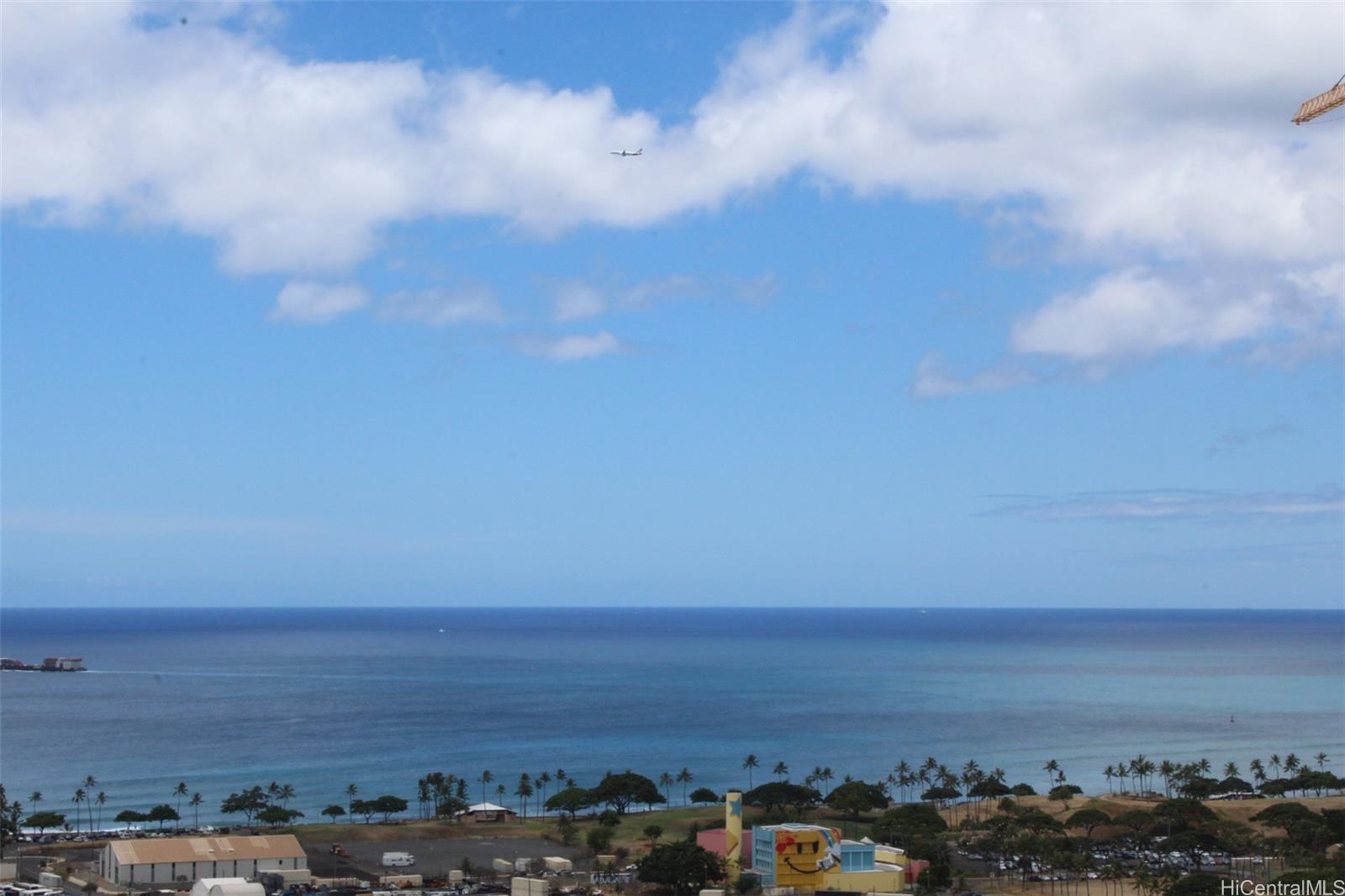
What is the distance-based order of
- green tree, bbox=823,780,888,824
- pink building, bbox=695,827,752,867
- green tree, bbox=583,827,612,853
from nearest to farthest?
pink building, bbox=695,827,752,867
green tree, bbox=583,827,612,853
green tree, bbox=823,780,888,824

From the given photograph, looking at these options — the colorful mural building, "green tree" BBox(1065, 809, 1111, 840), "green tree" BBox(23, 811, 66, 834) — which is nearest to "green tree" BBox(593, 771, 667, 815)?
the colorful mural building

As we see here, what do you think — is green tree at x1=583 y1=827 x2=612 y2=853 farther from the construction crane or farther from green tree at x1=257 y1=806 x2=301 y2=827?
the construction crane

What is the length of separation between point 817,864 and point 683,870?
6287 millimetres

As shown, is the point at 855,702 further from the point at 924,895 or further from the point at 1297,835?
the point at 924,895

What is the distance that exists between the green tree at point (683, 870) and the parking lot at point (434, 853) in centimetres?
1036

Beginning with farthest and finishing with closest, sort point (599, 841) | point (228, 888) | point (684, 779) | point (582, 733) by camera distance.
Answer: point (582, 733)
point (684, 779)
point (599, 841)
point (228, 888)

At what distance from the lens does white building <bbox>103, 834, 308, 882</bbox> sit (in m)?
66.6

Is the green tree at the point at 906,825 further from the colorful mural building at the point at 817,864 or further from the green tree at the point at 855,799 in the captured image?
the colorful mural building at the point at 817,864

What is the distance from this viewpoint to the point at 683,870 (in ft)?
208

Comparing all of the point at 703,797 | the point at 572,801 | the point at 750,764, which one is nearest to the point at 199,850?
the point at 572,801

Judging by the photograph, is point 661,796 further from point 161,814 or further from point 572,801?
point 161,814

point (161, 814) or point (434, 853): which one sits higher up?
point (161, 814)

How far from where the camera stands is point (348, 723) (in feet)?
500

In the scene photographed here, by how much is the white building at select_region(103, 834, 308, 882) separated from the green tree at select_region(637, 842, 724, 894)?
18571 millimetres
